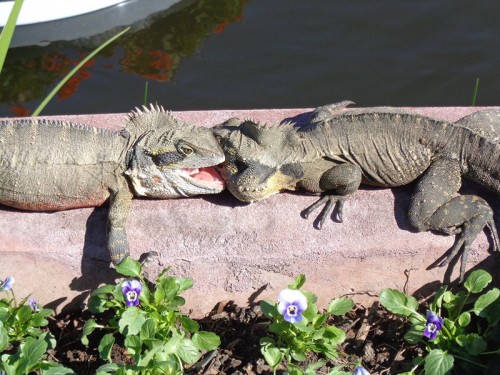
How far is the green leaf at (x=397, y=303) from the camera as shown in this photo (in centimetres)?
309

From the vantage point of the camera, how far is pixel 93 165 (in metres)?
3.68

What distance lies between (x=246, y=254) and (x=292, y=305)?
56cm

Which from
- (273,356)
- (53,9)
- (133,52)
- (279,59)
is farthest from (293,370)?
(53,9)

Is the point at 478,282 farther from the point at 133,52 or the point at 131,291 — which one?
the point at 133,52

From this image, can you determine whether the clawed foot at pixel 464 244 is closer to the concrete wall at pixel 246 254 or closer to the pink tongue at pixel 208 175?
the concrete wall at pixel 246 254

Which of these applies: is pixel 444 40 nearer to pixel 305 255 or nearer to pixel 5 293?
pixel 305 255

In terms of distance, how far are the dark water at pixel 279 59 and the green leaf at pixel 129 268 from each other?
3923mm

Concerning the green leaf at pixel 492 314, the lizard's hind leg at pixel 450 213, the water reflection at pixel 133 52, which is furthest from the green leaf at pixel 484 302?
the water reflection at pixel 133 52

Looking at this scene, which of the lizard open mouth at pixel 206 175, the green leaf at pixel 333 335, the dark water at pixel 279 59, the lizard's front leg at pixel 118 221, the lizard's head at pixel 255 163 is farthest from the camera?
the dark water at pixel 279 59

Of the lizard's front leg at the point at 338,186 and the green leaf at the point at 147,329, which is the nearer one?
the green leaf at the point at 147,329

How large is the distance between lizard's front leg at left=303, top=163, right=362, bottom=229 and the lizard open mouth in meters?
0.43

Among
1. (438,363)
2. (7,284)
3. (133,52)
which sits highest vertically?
(7,284)

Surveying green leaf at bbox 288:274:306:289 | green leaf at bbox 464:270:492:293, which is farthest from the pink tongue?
green leaf at bbox 464:270:492:293

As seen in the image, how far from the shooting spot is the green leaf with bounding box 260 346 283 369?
292cm
